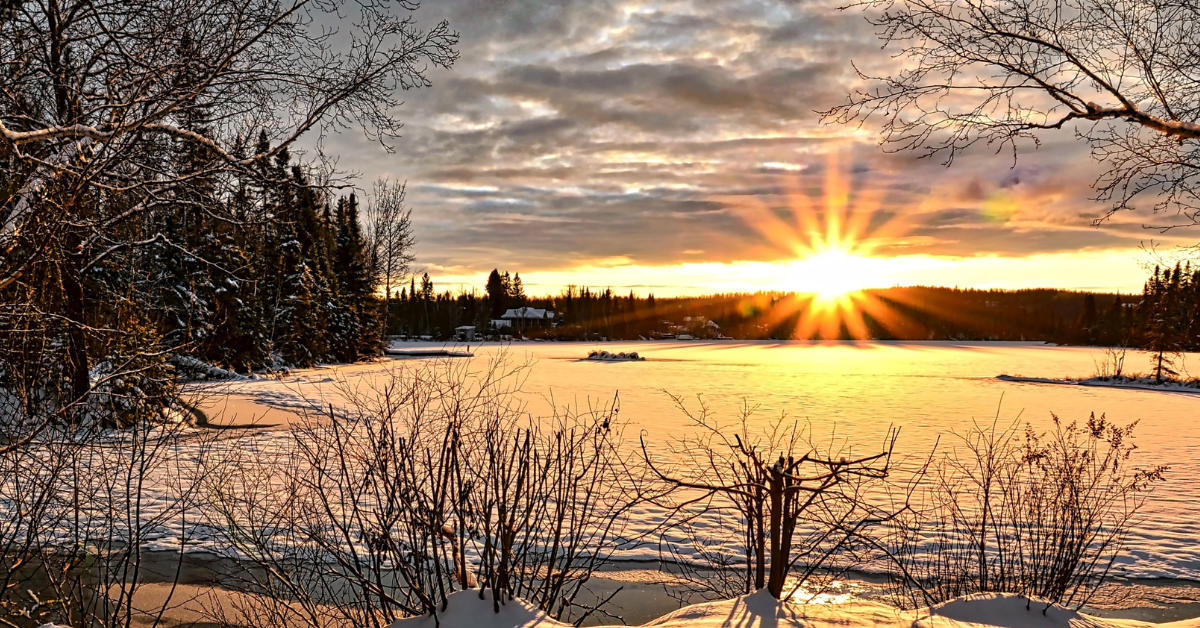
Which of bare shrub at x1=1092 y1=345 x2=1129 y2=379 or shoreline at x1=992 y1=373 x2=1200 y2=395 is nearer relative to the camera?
shoreline at x1=992 y1=373 x2=1200 y2=395

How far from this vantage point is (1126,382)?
108 feet

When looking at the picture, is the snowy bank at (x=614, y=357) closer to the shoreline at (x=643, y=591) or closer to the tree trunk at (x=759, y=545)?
the shoreline at (x=643, y=591)

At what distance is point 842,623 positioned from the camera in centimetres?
420

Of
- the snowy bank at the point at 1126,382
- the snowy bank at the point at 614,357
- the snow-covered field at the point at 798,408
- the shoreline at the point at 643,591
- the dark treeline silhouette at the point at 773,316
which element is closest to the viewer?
the shoreline at the point at 643,591

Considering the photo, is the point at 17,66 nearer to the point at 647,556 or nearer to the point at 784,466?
the point at 784,466

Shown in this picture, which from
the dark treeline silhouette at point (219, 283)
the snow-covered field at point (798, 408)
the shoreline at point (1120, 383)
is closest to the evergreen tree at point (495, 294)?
the dark treeline silhouette at point (219, 283)

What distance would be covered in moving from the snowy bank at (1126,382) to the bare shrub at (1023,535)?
24005mm

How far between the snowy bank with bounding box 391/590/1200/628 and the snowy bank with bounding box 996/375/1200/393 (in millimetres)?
30836

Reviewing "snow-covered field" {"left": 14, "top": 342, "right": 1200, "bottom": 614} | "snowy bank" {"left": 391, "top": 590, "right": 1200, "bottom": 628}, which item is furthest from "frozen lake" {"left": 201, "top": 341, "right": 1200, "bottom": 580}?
"snowy bank" {"left": 391, "top": 590, "right": 1200, "bottom": 628}

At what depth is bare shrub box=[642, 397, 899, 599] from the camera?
13.5ft

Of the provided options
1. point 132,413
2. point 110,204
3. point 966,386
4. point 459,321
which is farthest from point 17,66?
point 459,321

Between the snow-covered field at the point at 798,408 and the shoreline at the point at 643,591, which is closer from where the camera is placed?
the shoreline at the point at 643,591

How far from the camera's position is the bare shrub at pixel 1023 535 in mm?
5590

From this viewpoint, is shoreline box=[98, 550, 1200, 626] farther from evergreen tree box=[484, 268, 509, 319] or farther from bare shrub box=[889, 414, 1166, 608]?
evergreen tree box=[484, 268, 509, 319]
